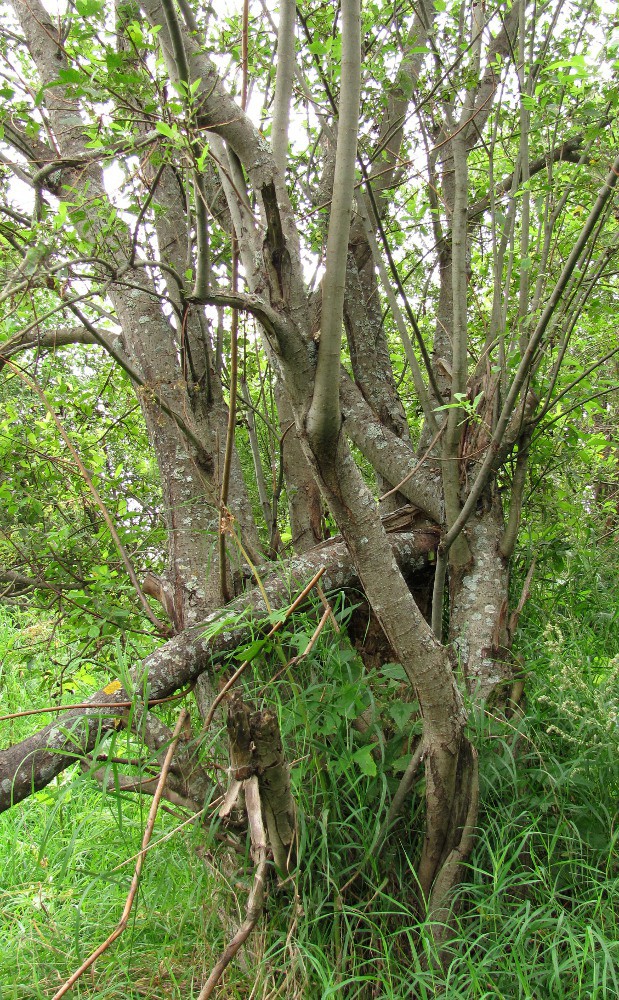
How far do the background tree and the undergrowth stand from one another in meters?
0.14

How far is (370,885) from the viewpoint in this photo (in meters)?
1.96

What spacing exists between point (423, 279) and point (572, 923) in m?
3.11

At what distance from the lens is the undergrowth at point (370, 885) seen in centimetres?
180

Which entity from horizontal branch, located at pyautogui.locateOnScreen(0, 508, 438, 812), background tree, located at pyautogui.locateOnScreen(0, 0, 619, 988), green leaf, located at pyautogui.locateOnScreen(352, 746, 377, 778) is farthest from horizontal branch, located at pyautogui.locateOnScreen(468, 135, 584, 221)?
green leaf, located at pyautogui.locateOnScreen(352, 746, 377, 778)

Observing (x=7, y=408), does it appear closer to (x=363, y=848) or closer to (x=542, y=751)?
(x=363, y=848)

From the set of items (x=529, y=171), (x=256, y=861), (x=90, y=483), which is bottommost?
(x=256, y=861)

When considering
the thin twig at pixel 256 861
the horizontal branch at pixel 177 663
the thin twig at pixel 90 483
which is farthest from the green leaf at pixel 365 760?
the thin twig at pixel 90 483

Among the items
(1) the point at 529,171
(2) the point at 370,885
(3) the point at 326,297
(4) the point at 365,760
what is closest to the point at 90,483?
(3) the point at 326,297

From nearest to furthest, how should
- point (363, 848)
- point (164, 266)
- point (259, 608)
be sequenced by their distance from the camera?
1. point (363, 848)
2. point (164, 266)
3. point (259, 608)

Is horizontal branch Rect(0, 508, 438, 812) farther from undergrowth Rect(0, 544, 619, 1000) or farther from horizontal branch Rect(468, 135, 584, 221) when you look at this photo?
horizontal branch Rect(468, 135, 584, 221)

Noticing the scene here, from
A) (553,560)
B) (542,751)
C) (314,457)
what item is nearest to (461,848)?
(542,751)

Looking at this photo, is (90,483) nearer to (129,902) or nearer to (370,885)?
(129,902)

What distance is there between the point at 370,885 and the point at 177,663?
2.90 feet

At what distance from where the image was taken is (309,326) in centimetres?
183
